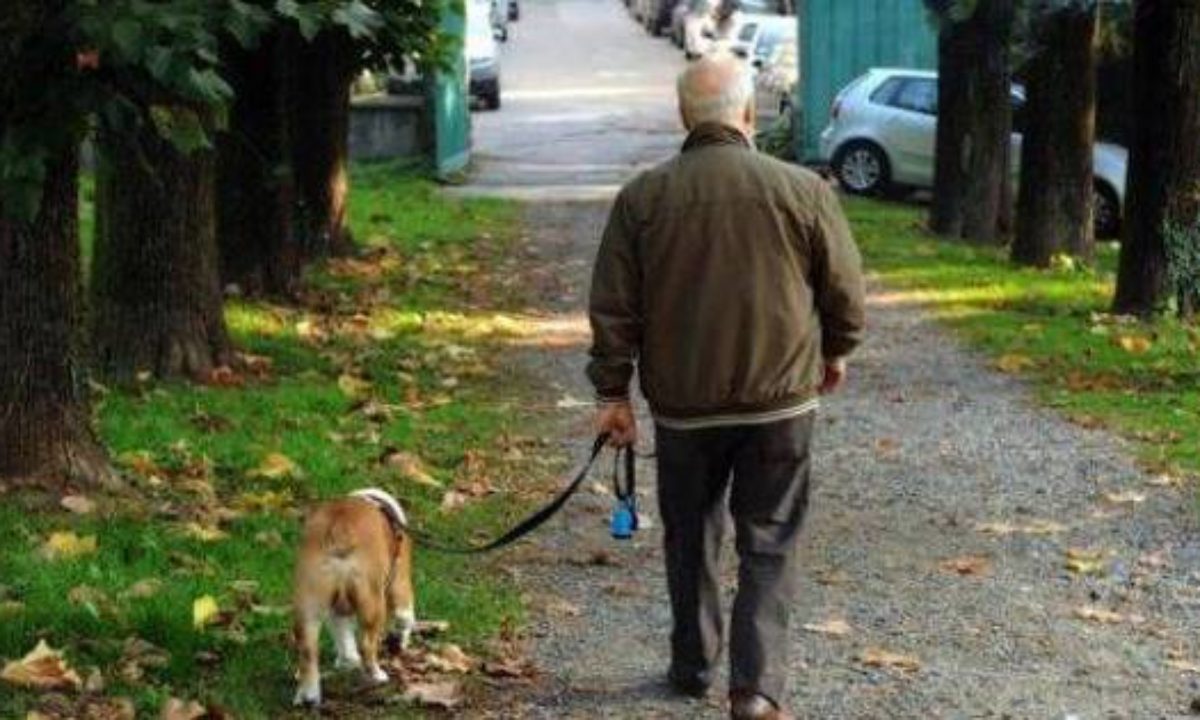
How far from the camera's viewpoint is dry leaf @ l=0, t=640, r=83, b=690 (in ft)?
19.4

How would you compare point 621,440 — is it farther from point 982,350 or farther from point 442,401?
point 982,350

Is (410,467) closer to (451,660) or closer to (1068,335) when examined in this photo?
(451,660)

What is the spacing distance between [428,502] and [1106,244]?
16.3 metres

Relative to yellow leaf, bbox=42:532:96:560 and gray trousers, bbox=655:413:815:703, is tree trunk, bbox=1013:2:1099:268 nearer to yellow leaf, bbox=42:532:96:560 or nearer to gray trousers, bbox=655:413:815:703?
yellow leaf, bbox=42:532:96:560

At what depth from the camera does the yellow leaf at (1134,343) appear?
13.6 m

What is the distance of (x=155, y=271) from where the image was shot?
35.9 feet

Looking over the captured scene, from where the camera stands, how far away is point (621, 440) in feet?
19.7

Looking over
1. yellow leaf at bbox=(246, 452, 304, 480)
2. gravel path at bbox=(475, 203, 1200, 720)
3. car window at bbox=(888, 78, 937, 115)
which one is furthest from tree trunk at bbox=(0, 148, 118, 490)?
car window at bbox=(888, 78, 937, 115)

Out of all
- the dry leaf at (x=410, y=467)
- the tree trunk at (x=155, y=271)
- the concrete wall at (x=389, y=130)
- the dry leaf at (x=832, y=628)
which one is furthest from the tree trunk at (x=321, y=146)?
the concrete wall at (x=389, y=130)

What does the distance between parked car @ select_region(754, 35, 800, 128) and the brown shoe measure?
2936 cm

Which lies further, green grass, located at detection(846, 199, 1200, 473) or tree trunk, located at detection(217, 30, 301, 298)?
tree trunk, located at detection(217, 30, 301, 298)

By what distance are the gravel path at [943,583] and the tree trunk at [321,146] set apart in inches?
238

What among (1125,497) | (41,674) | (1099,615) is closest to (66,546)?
(41,674)

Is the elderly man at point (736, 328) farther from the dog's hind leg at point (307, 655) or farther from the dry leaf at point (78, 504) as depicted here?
the dry leaf at point (78, 504)
